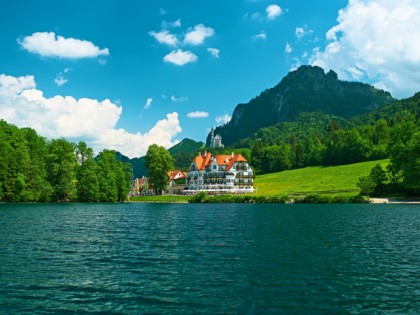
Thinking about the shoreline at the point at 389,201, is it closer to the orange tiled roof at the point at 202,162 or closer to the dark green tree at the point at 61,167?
the dark green tree at the point at 61,167

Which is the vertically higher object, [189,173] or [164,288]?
[189,173]

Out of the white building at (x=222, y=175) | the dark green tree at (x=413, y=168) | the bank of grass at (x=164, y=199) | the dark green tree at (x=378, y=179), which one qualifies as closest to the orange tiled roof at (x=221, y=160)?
the white building at (x=222, y=175)

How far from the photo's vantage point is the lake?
617 inches

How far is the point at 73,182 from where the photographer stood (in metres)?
116

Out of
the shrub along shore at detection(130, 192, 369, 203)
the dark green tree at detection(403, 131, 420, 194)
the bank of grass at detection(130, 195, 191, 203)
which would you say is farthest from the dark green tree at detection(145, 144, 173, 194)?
the dark green tree at detection(403, 131, 420, 194)

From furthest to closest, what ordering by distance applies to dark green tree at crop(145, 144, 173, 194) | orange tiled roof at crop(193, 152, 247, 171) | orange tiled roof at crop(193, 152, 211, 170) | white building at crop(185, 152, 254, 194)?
orange tiled roof at crop(193, 152, 211, 170) < orange tiled roof at crop(193, 152, 247, 171) < white building at crop(185, 152, 254, 194) < dark green tree at crop(145, 144, 173, 194)

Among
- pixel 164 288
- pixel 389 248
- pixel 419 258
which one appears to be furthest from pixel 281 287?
pixel 389 248

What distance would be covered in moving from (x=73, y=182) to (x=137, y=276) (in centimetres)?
10207

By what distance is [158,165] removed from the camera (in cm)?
14275

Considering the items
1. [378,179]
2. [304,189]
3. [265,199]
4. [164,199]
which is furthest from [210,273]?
[164,199]

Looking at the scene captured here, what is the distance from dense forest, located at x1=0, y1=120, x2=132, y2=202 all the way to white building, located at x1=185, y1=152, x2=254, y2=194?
43.8 metres

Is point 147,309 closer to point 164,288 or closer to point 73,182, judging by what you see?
point 164,288

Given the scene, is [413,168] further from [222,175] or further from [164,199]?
[222,175]

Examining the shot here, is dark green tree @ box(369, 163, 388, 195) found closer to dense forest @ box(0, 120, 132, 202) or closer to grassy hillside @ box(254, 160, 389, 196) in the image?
grassy hillside @ box(254, 160, 389, 196)
